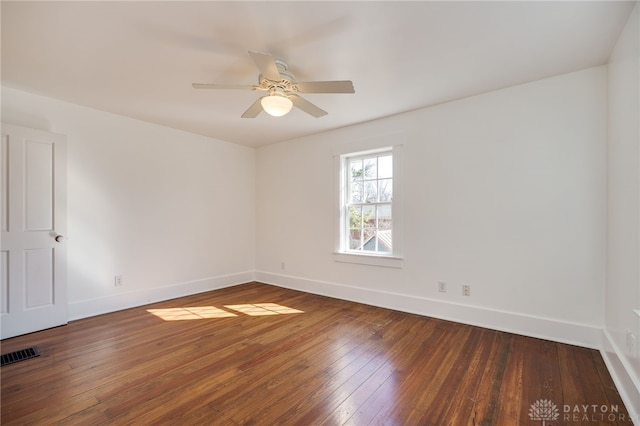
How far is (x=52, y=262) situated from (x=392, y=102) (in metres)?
4.12

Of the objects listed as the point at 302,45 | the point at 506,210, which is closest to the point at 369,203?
the point at 506,210

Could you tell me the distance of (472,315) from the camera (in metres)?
3.14

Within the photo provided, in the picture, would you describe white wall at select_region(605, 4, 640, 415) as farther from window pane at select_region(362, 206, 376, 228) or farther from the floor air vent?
the floor air vent

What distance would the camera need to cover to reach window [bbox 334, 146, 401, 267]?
12.3 feet

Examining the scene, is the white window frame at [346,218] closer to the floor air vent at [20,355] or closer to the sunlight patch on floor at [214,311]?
the sunlight patch on floor at [214,311]

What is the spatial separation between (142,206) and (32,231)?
114cm

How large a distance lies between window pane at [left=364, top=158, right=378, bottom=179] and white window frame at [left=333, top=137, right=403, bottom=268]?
103 millimetres

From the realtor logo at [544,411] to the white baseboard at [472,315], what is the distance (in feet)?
3.69

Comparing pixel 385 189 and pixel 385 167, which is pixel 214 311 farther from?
pixel 385 167

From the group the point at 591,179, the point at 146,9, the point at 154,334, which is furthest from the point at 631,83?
the point at 154,334

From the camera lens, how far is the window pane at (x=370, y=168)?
404 centimetres

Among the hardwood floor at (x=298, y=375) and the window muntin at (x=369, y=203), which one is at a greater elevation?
the window muntin at (x=369, y=203)

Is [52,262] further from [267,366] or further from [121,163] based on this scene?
[267,366]

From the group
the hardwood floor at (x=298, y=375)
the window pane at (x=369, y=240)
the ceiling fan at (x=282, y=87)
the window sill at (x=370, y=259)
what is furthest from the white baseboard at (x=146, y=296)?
the ceiling fan at (x=282, y=87)
